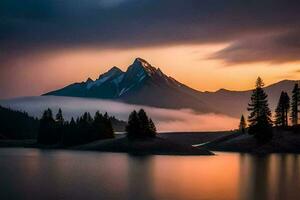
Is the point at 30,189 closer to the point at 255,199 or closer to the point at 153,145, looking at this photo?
the point at 255,199

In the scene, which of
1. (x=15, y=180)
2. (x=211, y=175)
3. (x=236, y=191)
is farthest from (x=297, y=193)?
(x=15, y=180)

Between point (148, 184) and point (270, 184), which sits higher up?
Answer: point (270, 184)

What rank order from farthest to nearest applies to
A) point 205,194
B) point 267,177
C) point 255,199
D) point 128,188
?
point 267,177 < point 128,188 < point 205,194 < point 255,199

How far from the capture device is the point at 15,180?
8006 centimetres

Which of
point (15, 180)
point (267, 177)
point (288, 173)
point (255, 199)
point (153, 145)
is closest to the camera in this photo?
point (255, 199)

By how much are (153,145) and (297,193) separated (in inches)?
5093

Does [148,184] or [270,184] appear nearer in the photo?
[148,184]

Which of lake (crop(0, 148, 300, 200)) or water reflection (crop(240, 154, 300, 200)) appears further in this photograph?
water reflection (crop(240, 154, 300, 200))

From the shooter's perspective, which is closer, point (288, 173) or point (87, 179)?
point (87, 179)

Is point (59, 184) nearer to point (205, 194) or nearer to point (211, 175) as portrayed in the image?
point (205, 194)

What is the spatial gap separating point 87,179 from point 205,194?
985 inches

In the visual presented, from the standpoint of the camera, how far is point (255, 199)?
61438 millimetres

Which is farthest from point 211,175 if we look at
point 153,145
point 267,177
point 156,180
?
point 153,145

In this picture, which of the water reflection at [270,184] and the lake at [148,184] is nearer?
the lake at [148,184]
